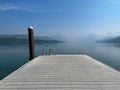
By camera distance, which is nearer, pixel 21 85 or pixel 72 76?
pixel 21 85

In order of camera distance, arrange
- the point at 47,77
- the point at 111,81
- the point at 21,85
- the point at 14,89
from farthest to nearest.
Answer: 1. the point at 47,77
2. the point at 111,81
3. the point at 21,85
4. the point at 14,89

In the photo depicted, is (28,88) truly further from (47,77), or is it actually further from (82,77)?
Answer: (82,77)

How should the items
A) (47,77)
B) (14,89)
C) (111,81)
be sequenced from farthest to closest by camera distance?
1. (47,77)
2. (111,81)
3. (14,89)

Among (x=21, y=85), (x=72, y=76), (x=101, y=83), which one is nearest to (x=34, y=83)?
(x=21, y=85)

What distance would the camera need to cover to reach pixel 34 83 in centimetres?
487

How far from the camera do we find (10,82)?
4992 mm

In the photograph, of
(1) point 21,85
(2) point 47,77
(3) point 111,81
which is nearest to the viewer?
(1) point 21,85

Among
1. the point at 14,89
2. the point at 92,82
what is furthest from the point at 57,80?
the point at 14,89

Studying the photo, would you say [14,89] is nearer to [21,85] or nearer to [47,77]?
[21,85]

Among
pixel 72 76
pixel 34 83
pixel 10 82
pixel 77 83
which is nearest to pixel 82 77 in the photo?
pixel 72 76

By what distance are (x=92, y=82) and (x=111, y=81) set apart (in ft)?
1.64

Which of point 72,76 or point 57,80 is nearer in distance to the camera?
point 57,80

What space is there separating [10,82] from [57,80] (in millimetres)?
1153

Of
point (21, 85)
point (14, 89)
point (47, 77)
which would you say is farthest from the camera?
point (47, 77)
